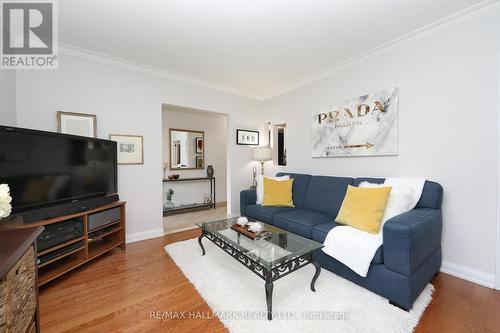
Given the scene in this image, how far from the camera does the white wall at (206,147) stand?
4664 millimetres

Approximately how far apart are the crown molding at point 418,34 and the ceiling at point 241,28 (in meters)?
0.06

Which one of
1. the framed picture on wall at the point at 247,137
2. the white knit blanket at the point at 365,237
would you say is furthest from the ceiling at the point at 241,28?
the white knit blanket at the point at 365,237

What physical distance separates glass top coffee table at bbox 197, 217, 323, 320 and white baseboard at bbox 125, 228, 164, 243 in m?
1.30

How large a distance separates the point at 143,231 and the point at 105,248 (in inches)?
26.7

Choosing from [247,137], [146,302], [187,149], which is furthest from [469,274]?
[187,149]

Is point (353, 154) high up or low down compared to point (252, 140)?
down

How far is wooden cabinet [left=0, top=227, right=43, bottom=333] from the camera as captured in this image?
750 millimetres

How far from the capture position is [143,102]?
9.78 feet

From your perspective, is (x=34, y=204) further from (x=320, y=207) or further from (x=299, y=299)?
(x=320, y=207)


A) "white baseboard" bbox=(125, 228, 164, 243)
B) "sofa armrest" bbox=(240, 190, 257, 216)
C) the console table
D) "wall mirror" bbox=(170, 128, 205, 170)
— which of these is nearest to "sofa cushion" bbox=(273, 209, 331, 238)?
"sofa armrest" bbox=(240, 190, 257, 216)

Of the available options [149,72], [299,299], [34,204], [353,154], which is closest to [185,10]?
[149,72]

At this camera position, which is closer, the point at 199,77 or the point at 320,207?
the point at 320,207

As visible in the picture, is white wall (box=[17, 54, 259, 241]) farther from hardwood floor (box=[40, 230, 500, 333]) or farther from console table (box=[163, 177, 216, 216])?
console table (box=[163, 177, 216, 216])

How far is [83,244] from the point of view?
81.8 inches
